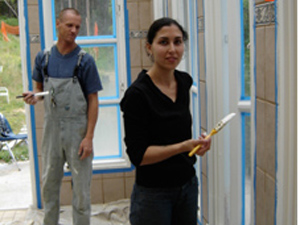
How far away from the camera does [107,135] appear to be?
4.31 meters

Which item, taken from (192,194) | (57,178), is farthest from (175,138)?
(57,178)

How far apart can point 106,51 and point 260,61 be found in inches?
104

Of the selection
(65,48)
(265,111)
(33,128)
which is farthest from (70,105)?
(265,111)

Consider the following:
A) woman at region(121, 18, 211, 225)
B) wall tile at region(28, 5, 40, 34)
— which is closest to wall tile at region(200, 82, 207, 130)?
woman at region(121, 18, 211, 225)

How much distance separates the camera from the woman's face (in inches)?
71.5

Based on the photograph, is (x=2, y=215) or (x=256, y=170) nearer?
(x=256, y=170)

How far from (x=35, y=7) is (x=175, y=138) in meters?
2.66

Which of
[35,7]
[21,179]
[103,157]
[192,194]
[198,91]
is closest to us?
[192,194]

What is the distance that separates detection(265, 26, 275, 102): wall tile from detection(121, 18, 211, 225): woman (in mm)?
286

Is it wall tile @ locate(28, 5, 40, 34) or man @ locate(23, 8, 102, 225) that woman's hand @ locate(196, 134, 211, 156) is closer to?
man @ locate(23, 8, 102, 225)

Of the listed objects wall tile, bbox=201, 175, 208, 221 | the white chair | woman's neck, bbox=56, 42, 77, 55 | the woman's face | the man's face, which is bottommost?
wall tile, bbox=201, 175, 208, 221

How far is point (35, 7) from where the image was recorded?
13.1 ft

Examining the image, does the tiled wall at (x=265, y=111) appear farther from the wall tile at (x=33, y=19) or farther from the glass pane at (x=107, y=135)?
the wall tile at (x=33, y=19)

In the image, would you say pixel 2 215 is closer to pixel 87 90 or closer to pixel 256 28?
pixel 87 90
